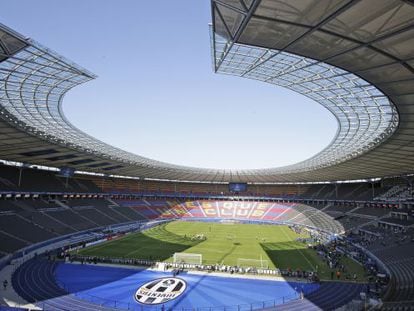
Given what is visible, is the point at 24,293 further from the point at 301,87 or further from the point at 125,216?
the point at 125,216

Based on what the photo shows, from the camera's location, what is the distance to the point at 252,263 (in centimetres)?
3794

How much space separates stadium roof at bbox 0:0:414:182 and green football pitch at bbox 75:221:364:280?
13.6 m

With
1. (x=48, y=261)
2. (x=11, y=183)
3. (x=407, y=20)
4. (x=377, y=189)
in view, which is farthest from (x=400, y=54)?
(x=377, y=189)

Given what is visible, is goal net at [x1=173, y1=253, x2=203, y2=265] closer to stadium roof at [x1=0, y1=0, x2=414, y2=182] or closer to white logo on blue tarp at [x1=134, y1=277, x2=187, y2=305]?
white logo on blue tarp at [x1=134, y1=277, x2=187, y2=305]

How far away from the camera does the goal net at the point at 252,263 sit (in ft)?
120

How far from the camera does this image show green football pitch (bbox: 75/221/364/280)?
38906 mm

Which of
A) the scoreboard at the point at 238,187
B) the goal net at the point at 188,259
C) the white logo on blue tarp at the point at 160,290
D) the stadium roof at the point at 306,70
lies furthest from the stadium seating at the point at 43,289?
the scoreboard at the point at 238,187

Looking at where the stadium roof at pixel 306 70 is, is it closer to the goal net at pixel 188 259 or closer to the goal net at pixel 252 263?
the goal net at pixel 252 263

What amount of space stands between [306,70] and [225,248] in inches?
1254

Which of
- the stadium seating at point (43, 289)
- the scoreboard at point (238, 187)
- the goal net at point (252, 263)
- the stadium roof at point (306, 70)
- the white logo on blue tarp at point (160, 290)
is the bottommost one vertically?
the stadium seating at point (43, 289)

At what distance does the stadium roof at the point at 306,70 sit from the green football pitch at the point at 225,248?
13.6 metres

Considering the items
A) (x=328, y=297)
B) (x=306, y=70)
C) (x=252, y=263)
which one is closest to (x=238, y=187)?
(x=252, y=263)

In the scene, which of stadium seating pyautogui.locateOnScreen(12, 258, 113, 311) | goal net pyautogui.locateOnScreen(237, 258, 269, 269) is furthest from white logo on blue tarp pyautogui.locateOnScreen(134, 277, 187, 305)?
goal net pyautogui.locateOnScreen(237, 258, 269, 269)

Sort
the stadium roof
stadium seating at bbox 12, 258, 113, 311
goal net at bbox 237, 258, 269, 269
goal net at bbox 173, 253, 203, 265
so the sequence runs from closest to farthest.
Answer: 1. the stadium roof
2. stadium seating at bbox 12, 258, 113, 311
3. goal net at bbox 237, 258, 269, 269
4. goal net at bbox 173, 253, 203, 265
